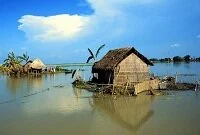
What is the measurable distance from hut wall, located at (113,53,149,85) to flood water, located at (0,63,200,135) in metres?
3.34

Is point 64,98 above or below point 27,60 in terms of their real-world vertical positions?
below

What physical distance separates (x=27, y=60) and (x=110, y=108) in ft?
110

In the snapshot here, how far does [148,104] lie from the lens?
17578 mm

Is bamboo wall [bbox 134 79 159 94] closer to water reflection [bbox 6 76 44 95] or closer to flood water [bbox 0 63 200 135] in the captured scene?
flood water [bbox 0 63 200 135]

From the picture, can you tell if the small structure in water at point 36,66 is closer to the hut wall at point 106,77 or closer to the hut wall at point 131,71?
the hut wall at point 106,77

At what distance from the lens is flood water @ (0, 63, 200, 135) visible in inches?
488

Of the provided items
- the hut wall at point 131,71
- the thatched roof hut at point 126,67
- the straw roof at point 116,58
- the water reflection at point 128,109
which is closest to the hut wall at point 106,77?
the thatched roof hut at point 126,67

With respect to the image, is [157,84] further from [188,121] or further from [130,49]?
[188,121]

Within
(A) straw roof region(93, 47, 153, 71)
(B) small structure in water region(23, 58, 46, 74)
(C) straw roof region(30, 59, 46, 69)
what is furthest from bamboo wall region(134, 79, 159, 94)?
(C) straw roof region(30, 59, 46, 69)

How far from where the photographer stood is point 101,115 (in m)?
15.4

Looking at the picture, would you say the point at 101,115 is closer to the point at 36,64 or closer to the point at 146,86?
the point at 146,86

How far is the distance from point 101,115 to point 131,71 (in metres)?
9.03

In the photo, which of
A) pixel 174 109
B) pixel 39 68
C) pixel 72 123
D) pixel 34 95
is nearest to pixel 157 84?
pixel 174 109

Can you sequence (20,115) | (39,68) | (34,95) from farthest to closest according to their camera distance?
(39,68)
(34,95)
(20,115)
